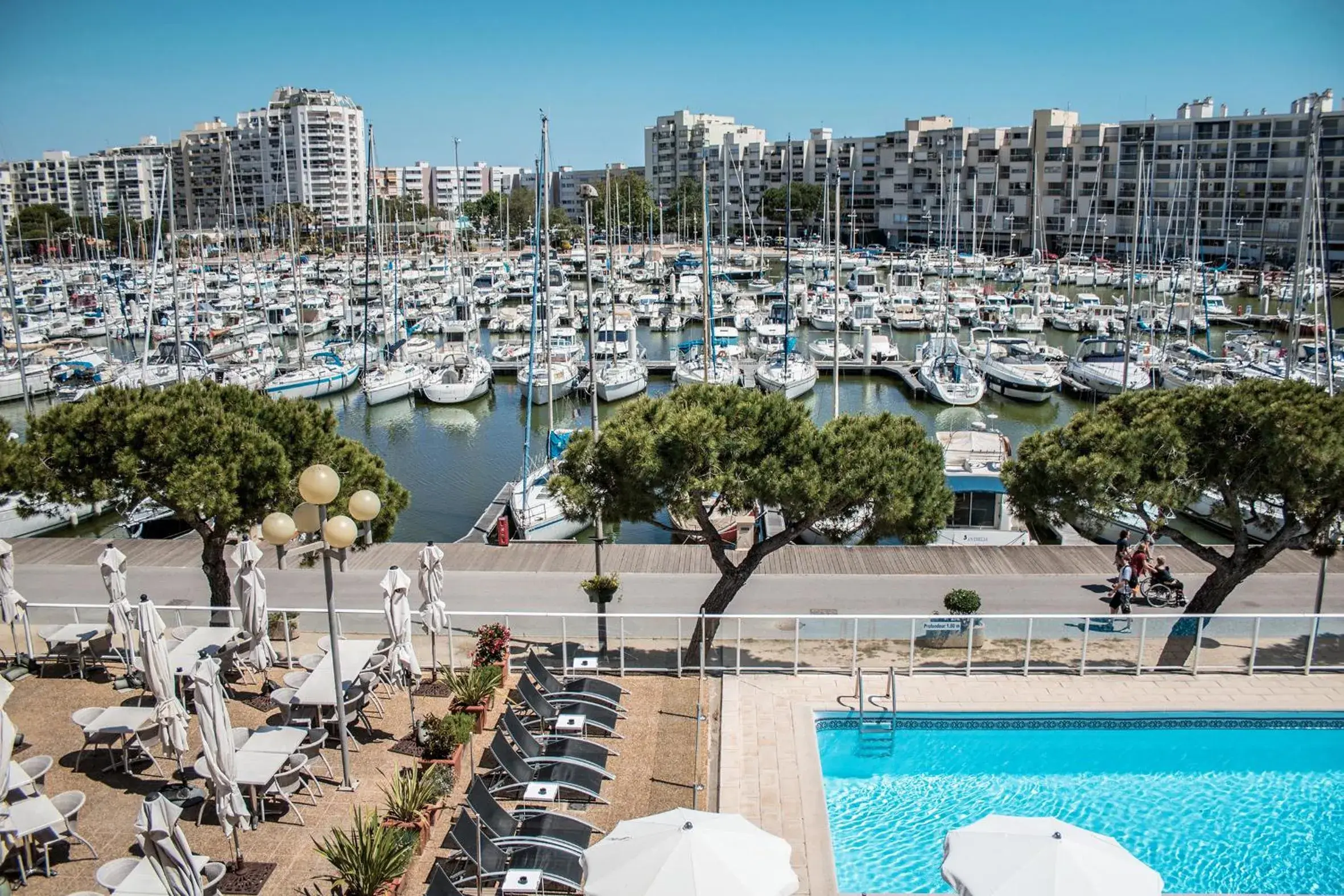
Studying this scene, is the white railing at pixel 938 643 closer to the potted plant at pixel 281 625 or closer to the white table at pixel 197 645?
the potted plant at pixel 281 625

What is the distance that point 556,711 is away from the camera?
13906 mm

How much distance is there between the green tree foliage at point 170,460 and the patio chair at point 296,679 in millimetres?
3589

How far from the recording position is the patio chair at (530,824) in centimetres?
1099

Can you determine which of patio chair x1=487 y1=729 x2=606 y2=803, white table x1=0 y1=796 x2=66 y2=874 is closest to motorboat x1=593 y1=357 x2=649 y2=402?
patio chair x1=487 y1=729 x2=606 y2=803

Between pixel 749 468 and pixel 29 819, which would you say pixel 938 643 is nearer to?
A: pixel 749 468

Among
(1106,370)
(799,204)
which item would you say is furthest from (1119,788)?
(799,204)

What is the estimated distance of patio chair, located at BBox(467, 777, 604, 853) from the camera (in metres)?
11.0

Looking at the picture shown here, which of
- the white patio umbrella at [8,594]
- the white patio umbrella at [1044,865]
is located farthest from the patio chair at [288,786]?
the white patio umbrella at [1044,865]

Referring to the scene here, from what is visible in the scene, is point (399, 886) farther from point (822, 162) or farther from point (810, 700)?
point (822, 162)

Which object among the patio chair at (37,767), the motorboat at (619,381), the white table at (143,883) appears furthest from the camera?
the motorboat at (619,381)

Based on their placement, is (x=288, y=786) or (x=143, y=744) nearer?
(x=288, y=786)

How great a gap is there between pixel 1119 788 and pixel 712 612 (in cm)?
631

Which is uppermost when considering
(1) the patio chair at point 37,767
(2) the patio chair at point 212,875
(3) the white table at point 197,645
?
(3) the white table at point 197,645

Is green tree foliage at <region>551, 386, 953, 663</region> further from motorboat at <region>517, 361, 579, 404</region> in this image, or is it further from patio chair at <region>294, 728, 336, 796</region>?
motorboat at <region>517, 361, 579, 404</region>
